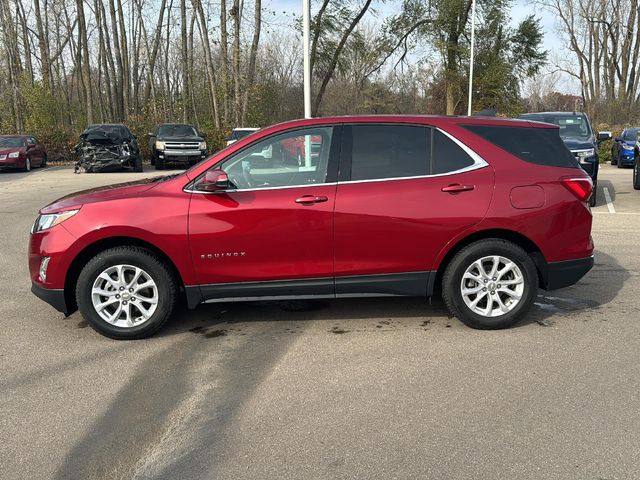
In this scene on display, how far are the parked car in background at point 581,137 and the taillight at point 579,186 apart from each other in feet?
19.4

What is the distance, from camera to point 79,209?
463 centimetres

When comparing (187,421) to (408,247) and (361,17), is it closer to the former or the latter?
(408,247)

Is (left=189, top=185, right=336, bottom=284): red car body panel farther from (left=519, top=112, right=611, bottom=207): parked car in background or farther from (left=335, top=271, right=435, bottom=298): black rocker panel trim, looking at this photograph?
(left=519, top=112, right=611, bottom=207): parked car in background

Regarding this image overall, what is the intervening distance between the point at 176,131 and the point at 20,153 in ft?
19.5

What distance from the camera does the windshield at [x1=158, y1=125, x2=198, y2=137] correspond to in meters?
23.6

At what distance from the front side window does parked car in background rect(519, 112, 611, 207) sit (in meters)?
7.14

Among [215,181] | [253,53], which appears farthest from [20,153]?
[215,181]

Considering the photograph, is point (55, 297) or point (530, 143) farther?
point (530, 143)

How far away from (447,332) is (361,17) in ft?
99.1

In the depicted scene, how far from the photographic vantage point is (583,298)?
5.70 m

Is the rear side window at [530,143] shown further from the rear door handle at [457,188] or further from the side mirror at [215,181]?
the side mirror at [215,181]

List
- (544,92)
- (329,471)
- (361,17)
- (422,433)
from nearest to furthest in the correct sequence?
(329,471) < (422,433) < (361,17) < (544,92)

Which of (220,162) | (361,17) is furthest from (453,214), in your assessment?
(361,17)

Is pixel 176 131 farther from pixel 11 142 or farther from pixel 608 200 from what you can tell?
pixel 608 200
